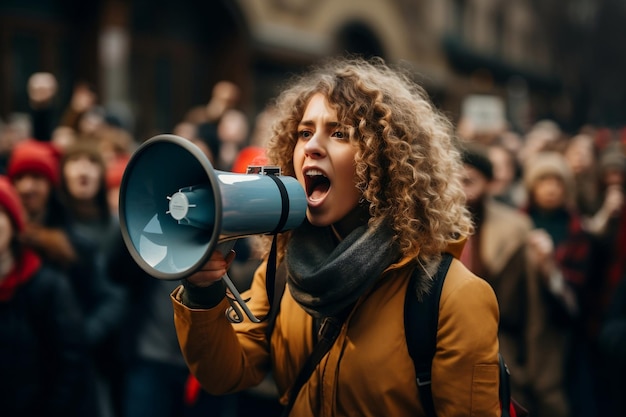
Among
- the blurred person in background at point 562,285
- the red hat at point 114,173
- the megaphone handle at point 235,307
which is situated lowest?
the blurred person in background at point 562,285

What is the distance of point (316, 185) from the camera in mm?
2436

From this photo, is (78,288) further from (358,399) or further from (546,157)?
(546,157)

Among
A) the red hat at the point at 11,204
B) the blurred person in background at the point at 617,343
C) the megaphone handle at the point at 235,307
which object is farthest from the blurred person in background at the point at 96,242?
the blurred person in background at the point at 617,343

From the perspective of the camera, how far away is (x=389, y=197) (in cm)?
241

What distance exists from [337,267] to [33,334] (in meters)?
2.02

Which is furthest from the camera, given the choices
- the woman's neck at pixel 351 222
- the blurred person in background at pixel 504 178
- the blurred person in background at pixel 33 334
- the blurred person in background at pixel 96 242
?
the blurred person in background at pixel 504 178

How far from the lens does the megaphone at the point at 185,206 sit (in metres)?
1.98

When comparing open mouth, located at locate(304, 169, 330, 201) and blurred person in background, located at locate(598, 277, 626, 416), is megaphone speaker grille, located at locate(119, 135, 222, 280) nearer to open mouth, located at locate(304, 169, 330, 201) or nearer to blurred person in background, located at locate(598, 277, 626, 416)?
open mouth, located at locate(304, 169, 330, 201)

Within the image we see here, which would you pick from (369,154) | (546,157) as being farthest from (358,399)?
(546,157)

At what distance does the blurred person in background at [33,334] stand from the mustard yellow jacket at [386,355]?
1592mm

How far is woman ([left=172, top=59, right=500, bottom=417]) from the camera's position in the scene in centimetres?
227

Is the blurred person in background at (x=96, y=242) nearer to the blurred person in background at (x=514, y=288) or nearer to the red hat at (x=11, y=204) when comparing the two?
the red hat at (x=11, y=204)

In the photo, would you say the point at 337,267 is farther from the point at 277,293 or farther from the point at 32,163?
the point at 32,163

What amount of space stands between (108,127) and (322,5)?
1057cm
